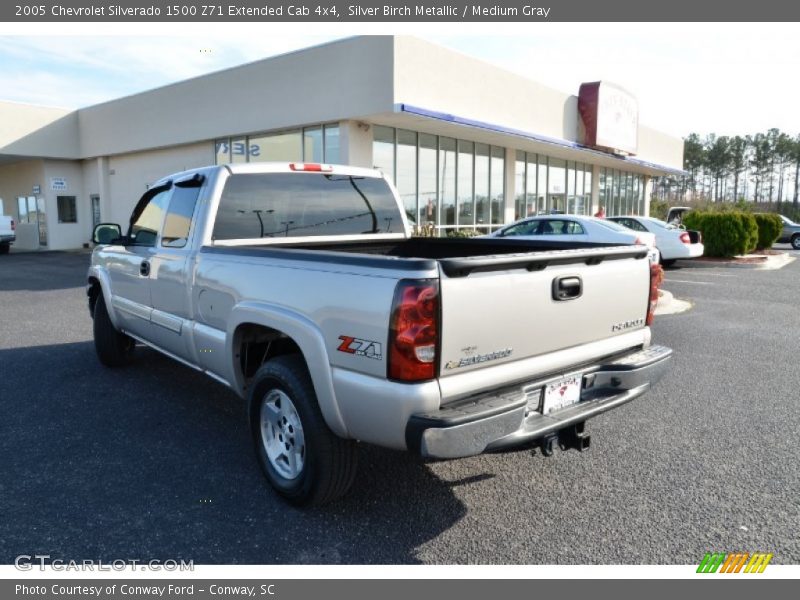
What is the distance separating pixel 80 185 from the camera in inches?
1041

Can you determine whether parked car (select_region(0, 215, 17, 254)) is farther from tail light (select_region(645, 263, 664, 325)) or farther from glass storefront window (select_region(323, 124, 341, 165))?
tail light (select_region(645, 263, 664, 325))

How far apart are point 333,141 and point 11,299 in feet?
27.6

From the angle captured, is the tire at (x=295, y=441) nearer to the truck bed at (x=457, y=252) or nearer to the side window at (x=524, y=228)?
the truck bed at (x=457, y=252)

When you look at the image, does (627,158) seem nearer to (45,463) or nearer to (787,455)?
(787,455)

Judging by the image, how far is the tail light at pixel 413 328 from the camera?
2.71 m

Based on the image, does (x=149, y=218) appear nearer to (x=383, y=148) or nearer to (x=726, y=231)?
(x=383, y=148)

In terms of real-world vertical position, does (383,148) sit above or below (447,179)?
above

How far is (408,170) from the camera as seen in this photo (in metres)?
17.3

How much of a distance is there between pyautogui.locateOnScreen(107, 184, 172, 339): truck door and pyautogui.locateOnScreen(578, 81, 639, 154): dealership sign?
66.9ft

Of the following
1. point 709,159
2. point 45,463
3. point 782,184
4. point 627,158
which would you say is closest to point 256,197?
point 45,463

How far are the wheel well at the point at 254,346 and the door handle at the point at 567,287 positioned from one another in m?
1.58

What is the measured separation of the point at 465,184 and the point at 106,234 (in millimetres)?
14784

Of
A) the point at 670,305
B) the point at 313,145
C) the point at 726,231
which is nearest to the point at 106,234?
the point at 670,305

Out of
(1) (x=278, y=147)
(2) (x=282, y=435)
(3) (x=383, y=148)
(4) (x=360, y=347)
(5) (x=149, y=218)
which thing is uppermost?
(1) (x=278, y=147)
